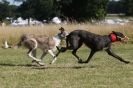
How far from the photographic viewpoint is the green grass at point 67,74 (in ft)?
34.5

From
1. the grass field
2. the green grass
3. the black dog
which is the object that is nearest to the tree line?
the grass field

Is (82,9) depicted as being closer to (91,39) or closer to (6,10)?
(6,10)

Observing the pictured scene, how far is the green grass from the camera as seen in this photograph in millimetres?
10523

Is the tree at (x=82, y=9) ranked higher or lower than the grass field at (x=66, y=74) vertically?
lower

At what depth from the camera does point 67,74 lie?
39.7 feet

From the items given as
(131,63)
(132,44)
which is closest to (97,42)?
(131,63)

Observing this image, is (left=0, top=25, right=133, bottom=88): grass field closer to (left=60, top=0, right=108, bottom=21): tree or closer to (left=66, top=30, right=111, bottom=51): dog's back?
(left=66, top=30, right=111, bottom=51): dog's back

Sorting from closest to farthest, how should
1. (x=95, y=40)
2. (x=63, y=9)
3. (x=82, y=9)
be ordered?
(x=95, y=40)
(x=82, y=9)
(x=63, y=9)

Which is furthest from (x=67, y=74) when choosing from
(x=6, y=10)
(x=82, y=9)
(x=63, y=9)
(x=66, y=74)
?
(x=6, y=10)

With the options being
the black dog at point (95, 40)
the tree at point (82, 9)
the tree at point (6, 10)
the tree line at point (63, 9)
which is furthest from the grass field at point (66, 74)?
the tree at point (6, 10)

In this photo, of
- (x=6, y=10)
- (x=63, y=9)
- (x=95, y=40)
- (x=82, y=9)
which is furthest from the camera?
(x=6, y=10)

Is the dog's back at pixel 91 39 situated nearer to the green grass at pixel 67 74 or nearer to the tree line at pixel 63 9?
the green grass at pixel 67 74

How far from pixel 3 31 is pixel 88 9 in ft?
80.3

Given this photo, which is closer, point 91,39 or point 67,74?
point 67,74
